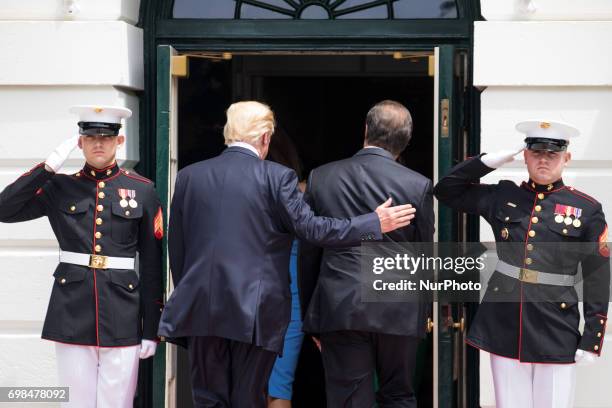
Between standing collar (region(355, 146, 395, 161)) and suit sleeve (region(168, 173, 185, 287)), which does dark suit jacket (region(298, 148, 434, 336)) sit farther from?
suit sleeve (region(168, 173, 185, 287))

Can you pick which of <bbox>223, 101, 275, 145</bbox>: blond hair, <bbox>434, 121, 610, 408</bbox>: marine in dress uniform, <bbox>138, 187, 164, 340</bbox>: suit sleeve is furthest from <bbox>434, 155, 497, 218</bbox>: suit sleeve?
<bbox>138, 187, 164, 340</bbox>: suit sleeve

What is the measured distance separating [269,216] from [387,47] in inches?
63.2

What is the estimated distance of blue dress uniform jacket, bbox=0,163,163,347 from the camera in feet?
15.8

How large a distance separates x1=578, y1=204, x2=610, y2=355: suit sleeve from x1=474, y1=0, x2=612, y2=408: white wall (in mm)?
856

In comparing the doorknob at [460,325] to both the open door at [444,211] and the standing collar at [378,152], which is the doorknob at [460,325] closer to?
the open door at [444,211]

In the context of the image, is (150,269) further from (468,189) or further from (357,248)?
(468,189)

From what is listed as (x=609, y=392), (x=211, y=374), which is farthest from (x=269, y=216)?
(x=609, y=392)

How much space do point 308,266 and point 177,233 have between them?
1.85 feet

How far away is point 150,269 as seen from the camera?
4938mm

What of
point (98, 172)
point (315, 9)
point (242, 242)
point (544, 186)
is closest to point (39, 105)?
point (98, 172)

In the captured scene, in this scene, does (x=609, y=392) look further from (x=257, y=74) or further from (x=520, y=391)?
(x=257, y=74)

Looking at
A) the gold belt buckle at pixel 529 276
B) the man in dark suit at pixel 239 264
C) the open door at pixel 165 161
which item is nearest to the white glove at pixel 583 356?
the gold belt buckle at pixel 529 276

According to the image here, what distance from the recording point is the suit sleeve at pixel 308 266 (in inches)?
193

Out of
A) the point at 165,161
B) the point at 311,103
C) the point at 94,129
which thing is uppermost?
the point at 311,103
